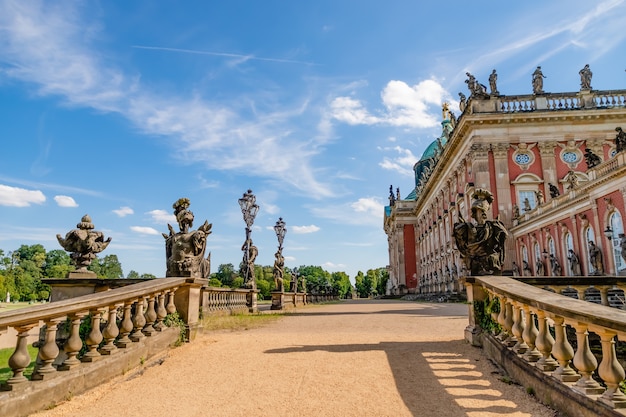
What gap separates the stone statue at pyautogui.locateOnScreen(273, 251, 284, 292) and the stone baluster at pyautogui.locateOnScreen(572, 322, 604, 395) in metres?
22.6

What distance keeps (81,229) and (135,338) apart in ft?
15.5

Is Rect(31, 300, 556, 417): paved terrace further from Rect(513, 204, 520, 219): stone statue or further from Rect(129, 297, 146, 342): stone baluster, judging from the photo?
Rect(513, 204, 520, 219): stone statue

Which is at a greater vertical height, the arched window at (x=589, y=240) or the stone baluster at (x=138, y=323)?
the arched window at (x=589, y=240)

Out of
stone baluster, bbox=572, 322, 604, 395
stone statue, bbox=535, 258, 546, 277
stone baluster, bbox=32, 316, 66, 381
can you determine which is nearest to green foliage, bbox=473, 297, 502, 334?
stone baluster, bbox=572, 322, 604, 395

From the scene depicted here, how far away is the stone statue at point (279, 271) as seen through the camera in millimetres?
26312

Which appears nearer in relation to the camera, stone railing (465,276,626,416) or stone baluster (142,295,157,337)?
stone railing (465,276,626,416)

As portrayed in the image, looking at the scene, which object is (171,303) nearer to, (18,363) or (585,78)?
(18,363)

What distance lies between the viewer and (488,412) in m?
4.25

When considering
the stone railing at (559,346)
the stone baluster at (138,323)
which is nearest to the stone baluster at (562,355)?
the stone railing at (559,346)

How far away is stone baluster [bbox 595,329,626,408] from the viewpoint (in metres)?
3.47

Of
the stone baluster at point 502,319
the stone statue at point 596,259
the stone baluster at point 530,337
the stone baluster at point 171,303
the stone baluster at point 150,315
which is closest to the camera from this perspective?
Result: the stone baluster at point 530,337

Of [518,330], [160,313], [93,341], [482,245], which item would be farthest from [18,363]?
[482,245]

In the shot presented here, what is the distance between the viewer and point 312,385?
5.25 meters

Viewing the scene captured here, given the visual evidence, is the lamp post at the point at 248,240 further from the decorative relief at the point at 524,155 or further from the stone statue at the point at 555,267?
the decorative relief at the point at 524,155
